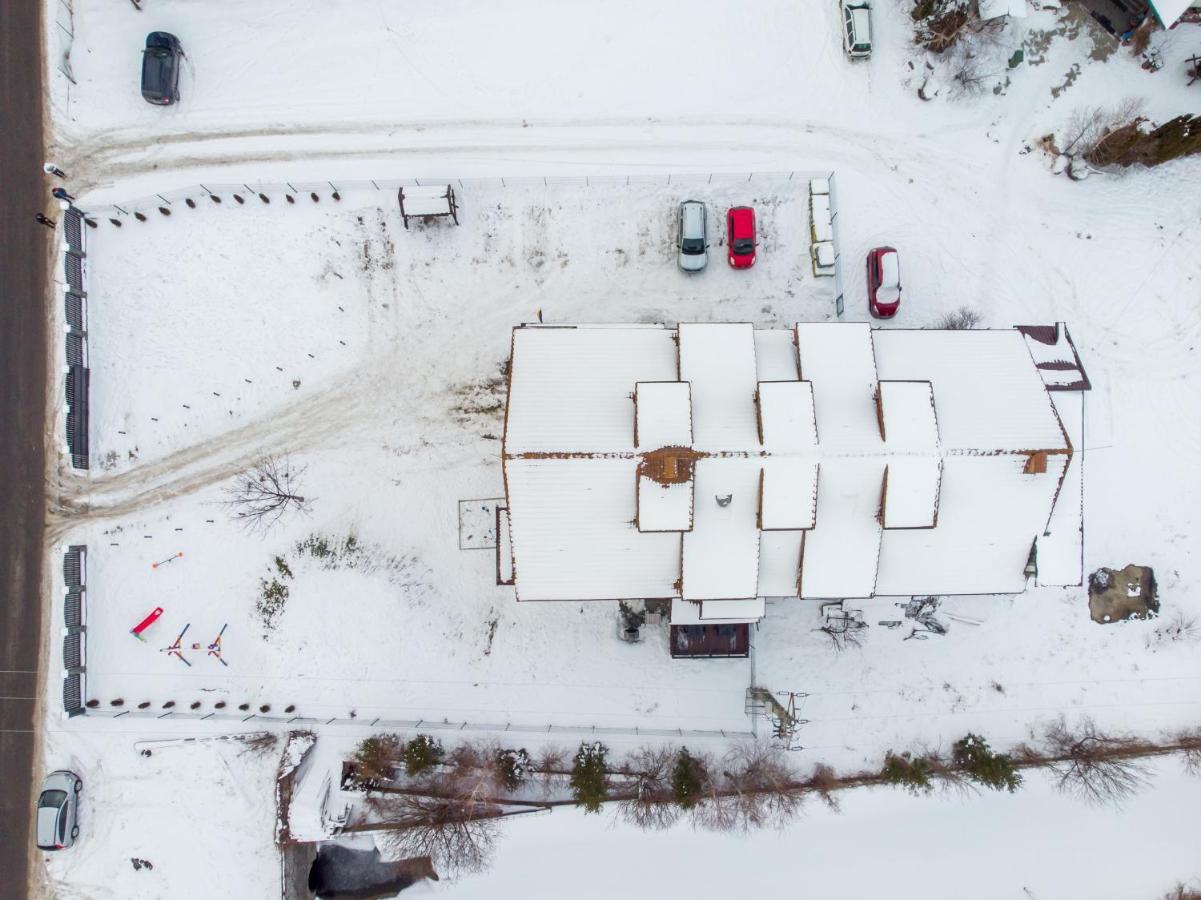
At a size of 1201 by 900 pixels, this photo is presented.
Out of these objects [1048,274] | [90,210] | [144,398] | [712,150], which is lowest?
[144,398]

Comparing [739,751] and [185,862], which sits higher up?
[739,751]

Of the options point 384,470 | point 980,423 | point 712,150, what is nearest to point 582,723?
point 384,470

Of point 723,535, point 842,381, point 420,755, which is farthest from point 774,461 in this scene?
point 420,755

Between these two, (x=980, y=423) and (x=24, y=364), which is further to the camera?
(x=24, y=364)

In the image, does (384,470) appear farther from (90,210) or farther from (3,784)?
(3,784)

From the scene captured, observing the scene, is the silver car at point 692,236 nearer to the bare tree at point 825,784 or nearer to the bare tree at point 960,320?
the bare tree at point 960,320

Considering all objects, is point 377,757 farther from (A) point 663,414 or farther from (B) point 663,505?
(A) point 663,414

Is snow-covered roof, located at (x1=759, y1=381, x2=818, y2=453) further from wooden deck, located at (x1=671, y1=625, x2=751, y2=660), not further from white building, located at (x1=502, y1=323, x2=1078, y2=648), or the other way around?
wooden deck, located at (x1=671, y1=625, x2=751, y2=660)

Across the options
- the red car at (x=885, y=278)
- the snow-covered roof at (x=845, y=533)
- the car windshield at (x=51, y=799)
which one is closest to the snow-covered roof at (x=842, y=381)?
the snow-covered roof at (x=845, y=533)
